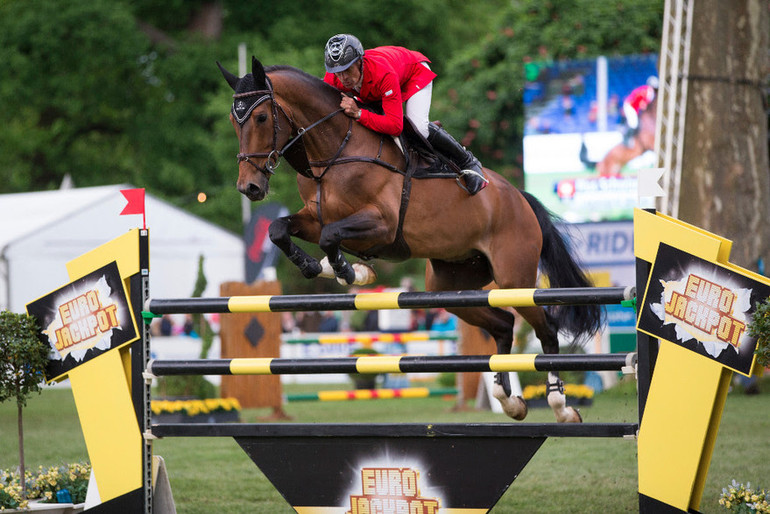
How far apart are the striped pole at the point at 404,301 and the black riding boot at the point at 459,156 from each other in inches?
41.8

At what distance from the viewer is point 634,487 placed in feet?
16.9

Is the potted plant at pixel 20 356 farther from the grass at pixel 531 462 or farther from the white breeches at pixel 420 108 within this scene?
the white breeches at pixel 420 108

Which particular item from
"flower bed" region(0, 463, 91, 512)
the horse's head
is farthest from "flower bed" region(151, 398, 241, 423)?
the horse's head

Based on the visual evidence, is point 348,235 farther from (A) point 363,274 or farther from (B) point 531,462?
(B) point 531,462

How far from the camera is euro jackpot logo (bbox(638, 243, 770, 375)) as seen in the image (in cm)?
320

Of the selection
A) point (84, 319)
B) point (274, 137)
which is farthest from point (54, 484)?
point (274, 137)

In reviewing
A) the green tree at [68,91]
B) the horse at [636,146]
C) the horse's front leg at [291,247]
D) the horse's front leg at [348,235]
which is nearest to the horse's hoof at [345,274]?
the horse's front leg at [348,235]

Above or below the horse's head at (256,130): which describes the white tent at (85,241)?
below

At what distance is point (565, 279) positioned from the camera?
521cm

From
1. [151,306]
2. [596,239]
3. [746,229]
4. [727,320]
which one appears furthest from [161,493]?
[596,239]

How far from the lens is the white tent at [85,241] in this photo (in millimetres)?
12781

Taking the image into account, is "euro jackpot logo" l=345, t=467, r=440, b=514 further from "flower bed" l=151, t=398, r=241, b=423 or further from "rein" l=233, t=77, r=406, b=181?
"flower bed" l=151, t=398, r=241, b=423

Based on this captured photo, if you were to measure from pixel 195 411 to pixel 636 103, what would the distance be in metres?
7.84

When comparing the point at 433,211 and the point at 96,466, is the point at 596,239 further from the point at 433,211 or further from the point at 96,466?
the point at 96,466
